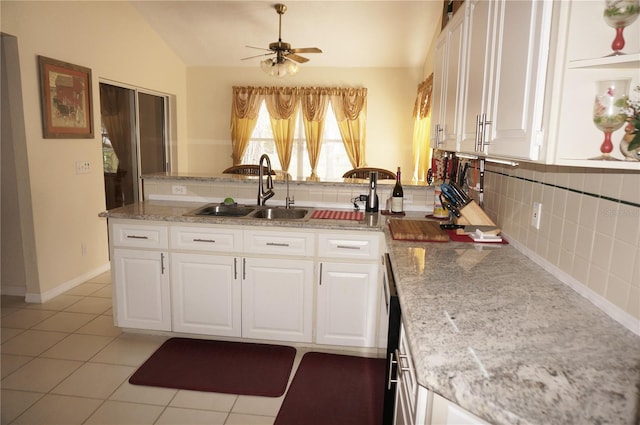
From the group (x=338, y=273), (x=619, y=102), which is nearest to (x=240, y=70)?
(x=338, y=273)

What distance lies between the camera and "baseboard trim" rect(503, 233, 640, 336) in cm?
119

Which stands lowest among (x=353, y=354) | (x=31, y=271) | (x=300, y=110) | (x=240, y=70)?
(x=353, y=354)

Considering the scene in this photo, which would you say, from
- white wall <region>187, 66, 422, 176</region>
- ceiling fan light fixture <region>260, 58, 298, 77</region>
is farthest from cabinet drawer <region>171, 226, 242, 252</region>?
white wall <region>187, 66, 422, 176</region>

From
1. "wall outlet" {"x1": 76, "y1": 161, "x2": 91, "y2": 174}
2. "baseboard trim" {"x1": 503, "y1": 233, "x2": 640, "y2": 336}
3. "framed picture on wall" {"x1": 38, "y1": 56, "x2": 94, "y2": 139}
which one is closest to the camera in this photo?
"baseboard trim" {"x1": 503, "y1": 233, "x2": 640, "y2": 336}

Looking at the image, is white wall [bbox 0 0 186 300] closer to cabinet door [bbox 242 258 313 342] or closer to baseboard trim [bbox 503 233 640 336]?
cabinet door [bbox 242 258 313 342]

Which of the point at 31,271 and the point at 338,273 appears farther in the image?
the point at 31,271

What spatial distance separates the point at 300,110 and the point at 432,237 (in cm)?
475

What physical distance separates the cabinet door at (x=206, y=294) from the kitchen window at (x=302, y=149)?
4042 millimetres

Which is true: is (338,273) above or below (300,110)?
below

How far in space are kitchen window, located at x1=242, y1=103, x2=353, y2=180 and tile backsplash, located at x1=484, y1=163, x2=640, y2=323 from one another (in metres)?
4.61

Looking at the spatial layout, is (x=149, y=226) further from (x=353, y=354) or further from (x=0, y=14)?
(x=0, y=14)

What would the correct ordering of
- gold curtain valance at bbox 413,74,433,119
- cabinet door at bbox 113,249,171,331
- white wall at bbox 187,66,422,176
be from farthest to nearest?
1. white wall at bbox 187,66,422,176
2. gold curtain valance at bbox 413,74,433,119
3. cabinet door at bbox 113,249,171,331

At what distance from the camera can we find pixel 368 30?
5227 millimetres

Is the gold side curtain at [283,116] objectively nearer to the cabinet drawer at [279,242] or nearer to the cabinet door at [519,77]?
the cabinet drawer at [279,242]
